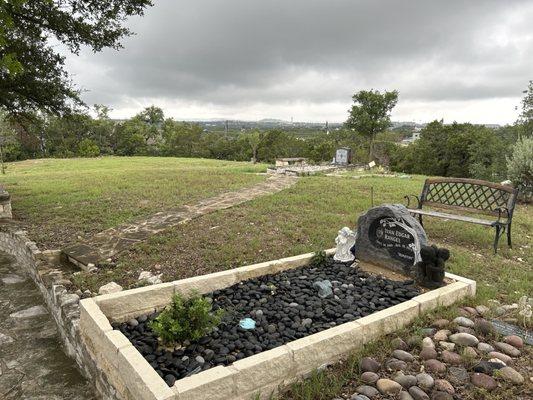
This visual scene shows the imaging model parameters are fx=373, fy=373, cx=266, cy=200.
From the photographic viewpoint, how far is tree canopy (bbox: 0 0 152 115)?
287 inches

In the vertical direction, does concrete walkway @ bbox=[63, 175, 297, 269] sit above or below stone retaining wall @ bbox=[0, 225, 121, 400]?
above

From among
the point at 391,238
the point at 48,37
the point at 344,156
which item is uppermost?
the point at 48,37

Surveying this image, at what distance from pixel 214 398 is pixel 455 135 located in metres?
40.5

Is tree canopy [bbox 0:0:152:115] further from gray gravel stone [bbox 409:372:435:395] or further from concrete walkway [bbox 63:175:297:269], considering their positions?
gray gravel stone [bbox 409:372:435:395]

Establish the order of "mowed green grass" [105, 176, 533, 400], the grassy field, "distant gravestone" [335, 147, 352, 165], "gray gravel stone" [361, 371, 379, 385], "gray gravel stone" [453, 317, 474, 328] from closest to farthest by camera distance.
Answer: "gray gravel stone" [361, 371, 379, 385] < "mowed green grass" [105, 176, 533, 400] < "gray gravel stone" [453, 317, 474, 328] < the grassy field < "distant gravestone" [335, 147, 352, 165]

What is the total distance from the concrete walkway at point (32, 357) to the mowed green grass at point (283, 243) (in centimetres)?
71

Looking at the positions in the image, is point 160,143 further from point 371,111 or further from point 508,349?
point 508,349

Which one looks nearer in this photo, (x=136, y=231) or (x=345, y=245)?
(x=345, y=245)

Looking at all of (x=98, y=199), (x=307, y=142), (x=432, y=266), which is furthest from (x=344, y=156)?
(x=307, y=142)

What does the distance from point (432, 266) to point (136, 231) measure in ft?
16.3

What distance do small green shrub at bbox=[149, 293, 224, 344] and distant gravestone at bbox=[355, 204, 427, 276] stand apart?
258cm

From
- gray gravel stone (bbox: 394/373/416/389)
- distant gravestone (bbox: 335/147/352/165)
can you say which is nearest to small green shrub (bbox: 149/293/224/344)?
gray gravel stone (bbox: 394/373/416/389)

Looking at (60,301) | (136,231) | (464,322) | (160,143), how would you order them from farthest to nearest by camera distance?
(160,143) < (136,231) < (60,301) < (464,322)

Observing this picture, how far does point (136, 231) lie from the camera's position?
22.2 ft
